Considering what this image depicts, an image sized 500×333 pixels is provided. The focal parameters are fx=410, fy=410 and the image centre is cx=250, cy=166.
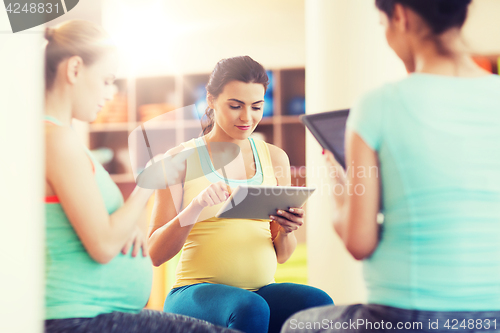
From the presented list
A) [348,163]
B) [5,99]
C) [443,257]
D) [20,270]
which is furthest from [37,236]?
[443,257]

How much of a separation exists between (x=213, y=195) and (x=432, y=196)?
0.56 meters

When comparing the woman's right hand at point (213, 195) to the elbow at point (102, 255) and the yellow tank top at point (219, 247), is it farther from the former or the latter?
the elbow at point (102, 255)

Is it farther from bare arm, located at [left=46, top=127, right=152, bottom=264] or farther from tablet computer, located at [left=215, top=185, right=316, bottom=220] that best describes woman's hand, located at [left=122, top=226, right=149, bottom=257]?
tablet computer, located at [left=215, top=185, right=316, bottom=220]

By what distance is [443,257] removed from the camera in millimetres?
613

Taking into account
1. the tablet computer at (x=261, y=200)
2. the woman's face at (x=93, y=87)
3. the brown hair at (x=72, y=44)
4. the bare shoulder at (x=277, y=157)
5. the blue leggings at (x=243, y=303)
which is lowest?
the blue leggings at (x=243, y=303)

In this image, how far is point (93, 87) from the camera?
0.73 meters

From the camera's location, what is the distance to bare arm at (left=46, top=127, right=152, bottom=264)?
2.12ft

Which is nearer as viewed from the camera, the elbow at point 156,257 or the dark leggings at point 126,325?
the dark leggings at point 126,325

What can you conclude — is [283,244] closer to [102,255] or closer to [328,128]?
[328,128]

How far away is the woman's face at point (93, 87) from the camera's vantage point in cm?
72

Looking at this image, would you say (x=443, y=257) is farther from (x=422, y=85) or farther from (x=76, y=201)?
(x=76, y=201)

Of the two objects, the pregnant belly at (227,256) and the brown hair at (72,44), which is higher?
the brown hair at (72,44)

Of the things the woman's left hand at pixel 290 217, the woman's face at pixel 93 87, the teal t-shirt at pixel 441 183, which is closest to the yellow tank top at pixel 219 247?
the woman's left hand at pixel 290 217

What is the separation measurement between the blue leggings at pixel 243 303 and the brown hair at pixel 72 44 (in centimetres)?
61
